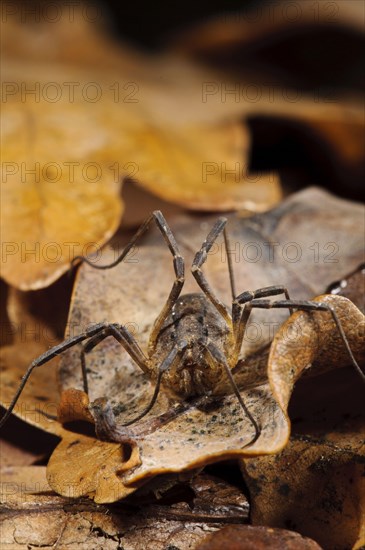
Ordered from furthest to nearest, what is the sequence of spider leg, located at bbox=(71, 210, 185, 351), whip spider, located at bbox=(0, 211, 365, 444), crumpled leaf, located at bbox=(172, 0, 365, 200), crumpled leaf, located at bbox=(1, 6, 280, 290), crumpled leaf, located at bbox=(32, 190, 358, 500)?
crumpled leaf, located at bbox=(172, 0, 365, 200) → crumpled leaf, located at bbox=(1, 6, 280, 290) → spider leg, located at bbox=(71, 210, 185, 351) → whip spider, located at bbox=(0, 211, 365, 444) → crumpled leaf, located at bbox=(32, 190, 358, 500)

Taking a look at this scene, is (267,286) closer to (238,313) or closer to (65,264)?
(238,313)

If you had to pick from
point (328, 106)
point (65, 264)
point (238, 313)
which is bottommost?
point (238, 313)

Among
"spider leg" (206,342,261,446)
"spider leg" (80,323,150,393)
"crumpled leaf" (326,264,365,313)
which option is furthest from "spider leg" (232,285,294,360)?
"spider leg" (80,323,150,393)

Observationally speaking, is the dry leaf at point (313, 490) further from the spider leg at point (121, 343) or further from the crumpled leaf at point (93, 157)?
the crumpled leaf at point (93, 157)

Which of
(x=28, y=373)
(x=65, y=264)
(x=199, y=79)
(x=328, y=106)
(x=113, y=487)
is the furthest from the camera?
(x=199, y=79)

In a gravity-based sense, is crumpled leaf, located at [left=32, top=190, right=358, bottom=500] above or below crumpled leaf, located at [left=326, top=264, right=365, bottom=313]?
below

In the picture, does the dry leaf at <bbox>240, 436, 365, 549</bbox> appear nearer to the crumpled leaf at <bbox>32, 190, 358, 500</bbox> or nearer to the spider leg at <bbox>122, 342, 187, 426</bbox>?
the crumpled leaf at <bbox>32, 190, 358, 500</bbox>

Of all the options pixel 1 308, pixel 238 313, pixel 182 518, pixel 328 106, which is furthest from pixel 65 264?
pixel 328 106
